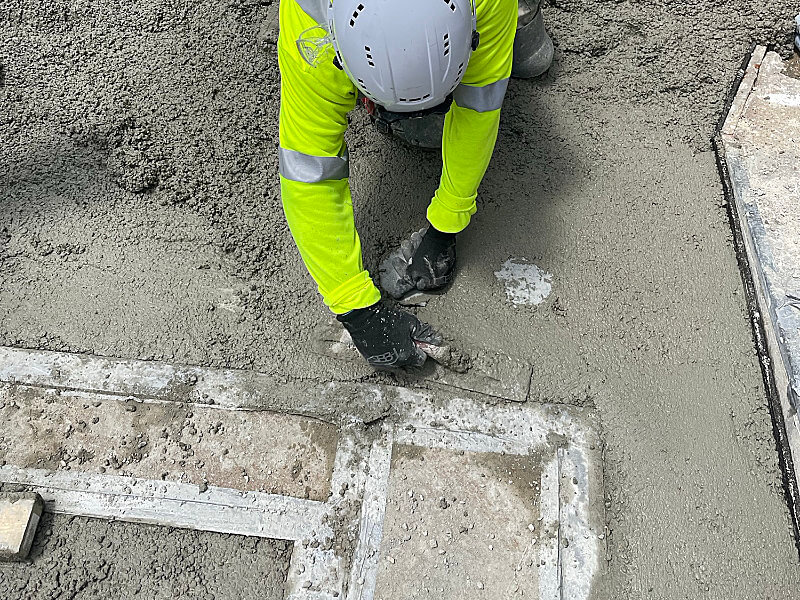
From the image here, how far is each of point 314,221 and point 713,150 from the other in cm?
178

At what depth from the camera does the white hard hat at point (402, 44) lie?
1271mm

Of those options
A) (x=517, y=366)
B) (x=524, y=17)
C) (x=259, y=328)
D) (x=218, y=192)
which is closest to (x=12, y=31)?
(x=218, y=192)

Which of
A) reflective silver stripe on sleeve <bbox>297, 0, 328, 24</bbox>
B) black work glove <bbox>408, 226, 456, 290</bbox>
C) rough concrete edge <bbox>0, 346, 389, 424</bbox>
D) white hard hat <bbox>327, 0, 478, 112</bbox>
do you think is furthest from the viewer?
black work glove <bbox>408, 226, 456, 290</bbox>

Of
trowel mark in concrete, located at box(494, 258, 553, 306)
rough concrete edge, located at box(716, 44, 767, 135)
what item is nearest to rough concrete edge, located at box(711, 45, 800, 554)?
rough concrete edge, located at box(716, 44, 767, 135)

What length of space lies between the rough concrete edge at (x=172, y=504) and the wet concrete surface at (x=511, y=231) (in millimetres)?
99

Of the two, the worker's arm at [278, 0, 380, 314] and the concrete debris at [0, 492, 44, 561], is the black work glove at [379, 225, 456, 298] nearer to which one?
the worker's arm at [278, 0, 380, 314]

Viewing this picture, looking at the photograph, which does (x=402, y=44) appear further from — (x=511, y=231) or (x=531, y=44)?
(x=531, y=44)

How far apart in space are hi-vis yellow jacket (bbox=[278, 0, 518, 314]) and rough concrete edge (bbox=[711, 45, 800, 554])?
1089mm

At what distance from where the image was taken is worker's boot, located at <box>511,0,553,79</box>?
2566 millimetres

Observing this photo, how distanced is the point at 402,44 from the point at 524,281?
1.13 meters

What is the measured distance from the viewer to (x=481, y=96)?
5.71 ft

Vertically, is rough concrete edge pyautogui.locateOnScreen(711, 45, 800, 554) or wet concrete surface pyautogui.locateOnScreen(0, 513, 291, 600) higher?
rough concrete edge pyautogui.locateOnScreen(711, 45, 800, 554)

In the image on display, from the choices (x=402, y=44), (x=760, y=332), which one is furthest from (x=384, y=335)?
(x=760, y=332)

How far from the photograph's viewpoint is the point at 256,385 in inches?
78.7
